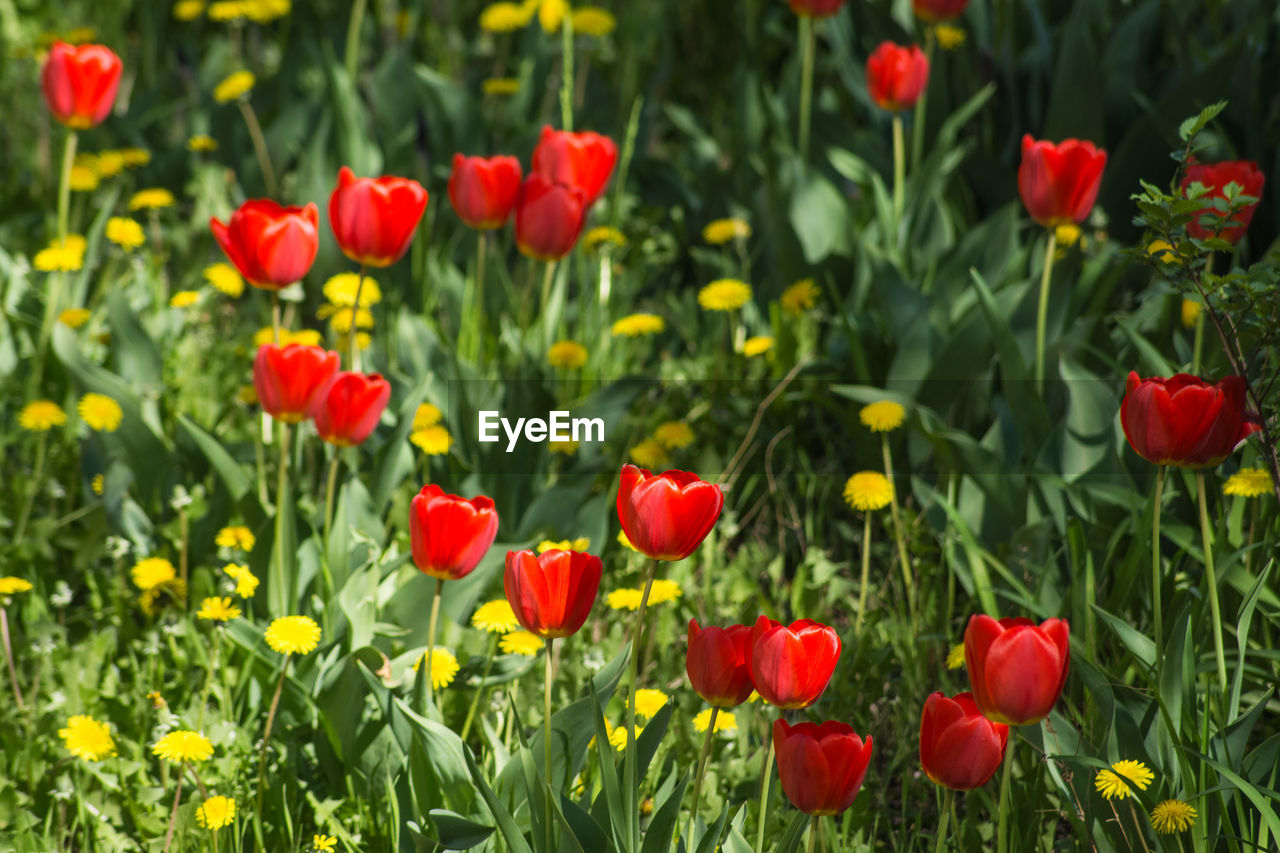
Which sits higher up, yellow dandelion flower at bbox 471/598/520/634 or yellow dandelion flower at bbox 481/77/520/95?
yellow dandelion flower at bbox 481/77/520/95

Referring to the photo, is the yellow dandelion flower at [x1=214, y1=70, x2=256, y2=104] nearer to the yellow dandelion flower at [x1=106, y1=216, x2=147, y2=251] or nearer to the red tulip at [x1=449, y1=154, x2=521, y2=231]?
the yellow dandelion flower at [x1=106, y1=216, x2=147, y2=251]

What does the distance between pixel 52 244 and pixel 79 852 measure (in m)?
1.56

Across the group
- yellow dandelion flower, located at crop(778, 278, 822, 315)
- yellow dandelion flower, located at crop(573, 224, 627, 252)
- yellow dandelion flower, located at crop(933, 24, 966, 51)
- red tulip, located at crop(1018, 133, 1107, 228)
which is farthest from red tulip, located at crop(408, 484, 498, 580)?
yellow dandelion flower, located at crop(933, 24, 966, 51)

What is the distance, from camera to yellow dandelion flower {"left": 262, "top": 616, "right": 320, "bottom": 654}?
1317 millimetres

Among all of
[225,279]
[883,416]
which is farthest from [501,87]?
[883,416]

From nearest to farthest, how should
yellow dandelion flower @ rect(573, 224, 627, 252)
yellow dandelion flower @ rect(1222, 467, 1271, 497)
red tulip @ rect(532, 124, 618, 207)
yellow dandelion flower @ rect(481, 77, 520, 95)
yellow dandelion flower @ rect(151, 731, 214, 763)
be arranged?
yellow dandelion flower @ rect(151, 731, 214, 763), yellow dandelion flower @ rect(1222, 467, 1271, 497), red tulip @ rect(532, 124, 618, 207), yellow dandelion flower @ rect(573, 224, 627, 252), yellow dandelion flower @ rect(481, 77, 520, 95)

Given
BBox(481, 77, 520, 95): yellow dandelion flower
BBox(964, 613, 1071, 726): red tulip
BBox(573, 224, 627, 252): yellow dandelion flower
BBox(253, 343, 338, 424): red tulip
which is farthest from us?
BBox(481, 77, 520, 95): yellow dandelion flower

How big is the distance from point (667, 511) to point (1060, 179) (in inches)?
37.2

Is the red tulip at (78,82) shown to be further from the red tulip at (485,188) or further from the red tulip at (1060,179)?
the red tulip at (1060,179)

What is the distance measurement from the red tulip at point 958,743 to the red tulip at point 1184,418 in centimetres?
34

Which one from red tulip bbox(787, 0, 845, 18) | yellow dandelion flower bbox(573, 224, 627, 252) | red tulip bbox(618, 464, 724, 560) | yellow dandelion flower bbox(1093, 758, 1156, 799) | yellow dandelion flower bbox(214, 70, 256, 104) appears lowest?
yellow dandelion flower bbox(1093, 758, 1156, 799)

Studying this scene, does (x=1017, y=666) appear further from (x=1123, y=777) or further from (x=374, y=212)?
(x=374, y=212)

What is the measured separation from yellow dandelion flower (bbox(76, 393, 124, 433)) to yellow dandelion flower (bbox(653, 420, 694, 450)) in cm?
88

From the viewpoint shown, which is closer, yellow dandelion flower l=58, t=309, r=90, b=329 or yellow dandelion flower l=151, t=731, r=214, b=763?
yellow dandelion flower l=151, t=731, r=214, b=763
